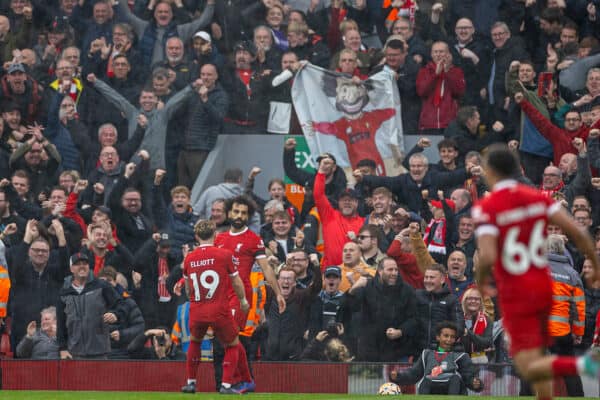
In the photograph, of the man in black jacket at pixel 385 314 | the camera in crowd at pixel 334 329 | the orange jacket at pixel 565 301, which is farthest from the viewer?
the camera in crowd at pixel 334 329

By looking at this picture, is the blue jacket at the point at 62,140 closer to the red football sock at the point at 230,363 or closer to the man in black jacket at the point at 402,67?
the man in black jacket at the point at 402,67

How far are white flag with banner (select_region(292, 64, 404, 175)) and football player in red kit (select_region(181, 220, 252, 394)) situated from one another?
221 inches

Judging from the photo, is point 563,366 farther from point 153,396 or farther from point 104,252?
point 104,252

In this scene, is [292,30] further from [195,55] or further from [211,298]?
[211,298]

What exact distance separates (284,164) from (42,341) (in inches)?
165

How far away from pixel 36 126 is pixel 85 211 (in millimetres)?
1602

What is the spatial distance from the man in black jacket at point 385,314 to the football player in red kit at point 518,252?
643 centimetres

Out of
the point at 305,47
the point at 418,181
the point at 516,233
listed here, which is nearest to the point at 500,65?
the point at 418,181

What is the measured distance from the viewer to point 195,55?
1878 centimetres

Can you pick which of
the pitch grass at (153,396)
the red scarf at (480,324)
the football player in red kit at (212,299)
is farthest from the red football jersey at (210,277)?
the red scarf at (480,324)

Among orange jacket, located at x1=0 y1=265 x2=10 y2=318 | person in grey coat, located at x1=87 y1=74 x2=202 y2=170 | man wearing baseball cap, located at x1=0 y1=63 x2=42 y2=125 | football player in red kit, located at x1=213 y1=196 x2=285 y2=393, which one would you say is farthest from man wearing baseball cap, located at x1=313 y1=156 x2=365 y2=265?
man wearing baseball cap, located at x1=0 y1=63 x2=42 y2=125

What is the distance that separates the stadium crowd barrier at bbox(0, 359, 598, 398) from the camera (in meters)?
14.0

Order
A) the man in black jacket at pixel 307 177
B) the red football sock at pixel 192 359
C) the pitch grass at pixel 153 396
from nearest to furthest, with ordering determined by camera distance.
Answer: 1. the pitch grass at pixel 153 396
2. the red football sock at pixel 192 359
3. the man in black jacket at pixel 307 177

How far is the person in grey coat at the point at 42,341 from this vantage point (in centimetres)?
1538
